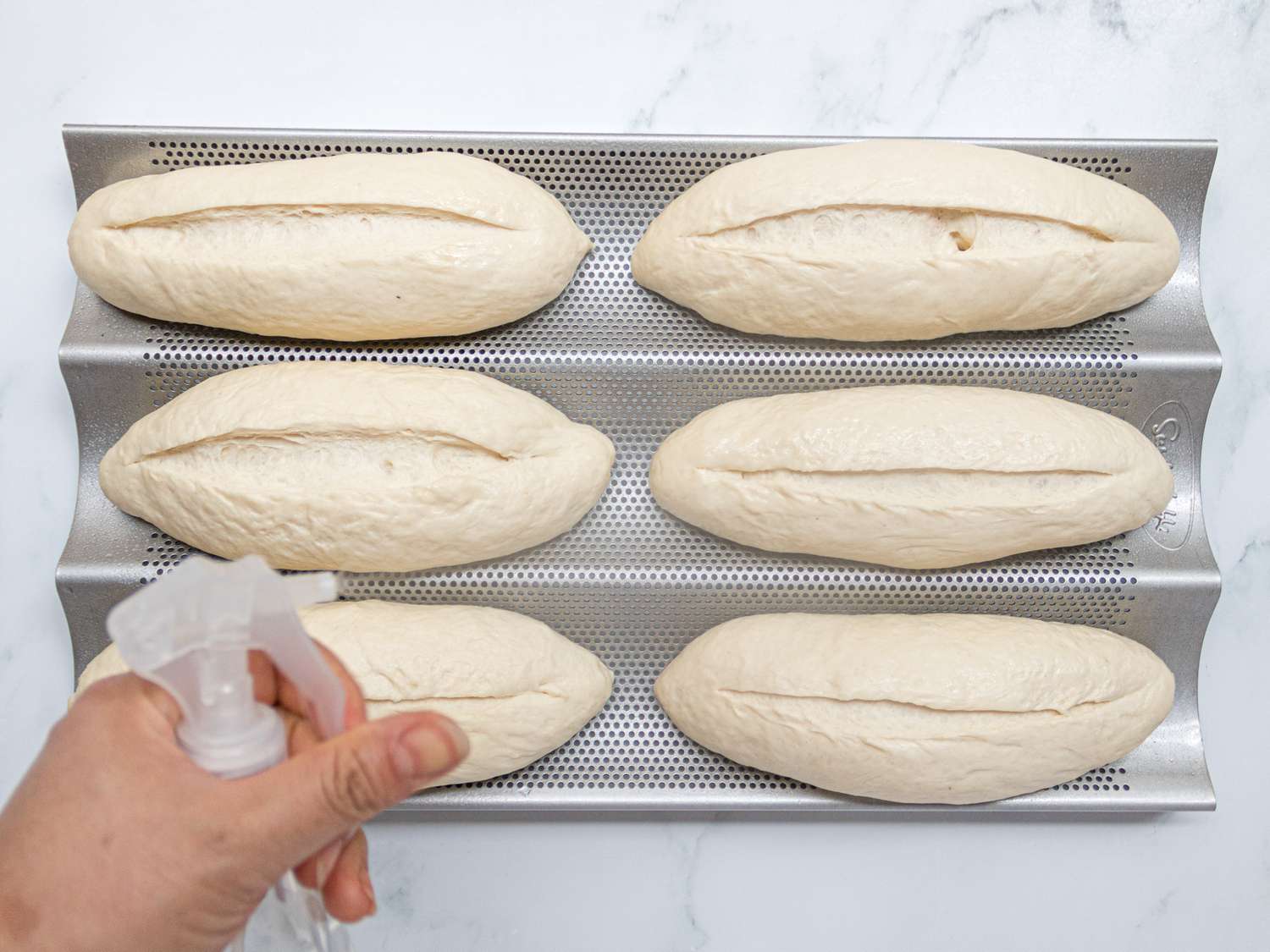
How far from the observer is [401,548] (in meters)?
0.95

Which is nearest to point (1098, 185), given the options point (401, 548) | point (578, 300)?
point (578, 300)

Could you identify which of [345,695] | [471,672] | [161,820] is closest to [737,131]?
[471,672]

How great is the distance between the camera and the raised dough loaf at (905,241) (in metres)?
0.95

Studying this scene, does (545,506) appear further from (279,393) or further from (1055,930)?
(1055,930)

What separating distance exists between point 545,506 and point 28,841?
526 mm

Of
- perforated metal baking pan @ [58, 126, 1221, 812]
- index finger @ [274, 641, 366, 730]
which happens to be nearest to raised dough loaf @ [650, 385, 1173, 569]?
perforated metal baking pan @ [58, 126, 1221, 812]

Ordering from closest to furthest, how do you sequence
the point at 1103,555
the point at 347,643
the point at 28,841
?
the point at 28,841 < the point at 347,643 < the point at 1103,555

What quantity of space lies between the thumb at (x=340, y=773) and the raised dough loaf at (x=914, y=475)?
1.59 ft

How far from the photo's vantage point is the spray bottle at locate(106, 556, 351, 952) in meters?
0.52

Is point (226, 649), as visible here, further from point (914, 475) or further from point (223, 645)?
point (914, 475)

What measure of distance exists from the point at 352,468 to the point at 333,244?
25 cm

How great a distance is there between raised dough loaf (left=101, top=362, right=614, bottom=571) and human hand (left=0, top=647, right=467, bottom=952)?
0.35m

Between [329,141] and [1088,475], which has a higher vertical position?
[329,141]

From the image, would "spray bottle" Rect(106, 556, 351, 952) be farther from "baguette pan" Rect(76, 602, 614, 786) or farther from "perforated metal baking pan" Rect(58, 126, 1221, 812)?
"perforated metal baking pan" Rect(58, 126, 1221, 812)
